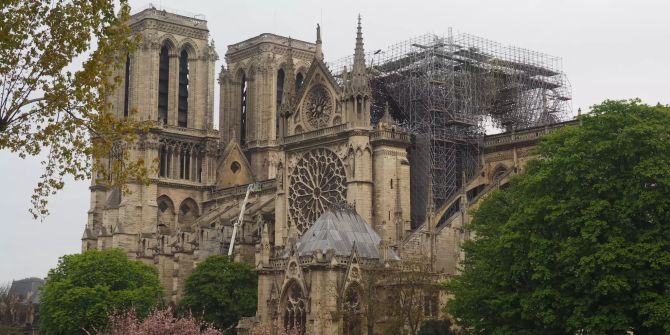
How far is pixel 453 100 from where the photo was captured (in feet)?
200

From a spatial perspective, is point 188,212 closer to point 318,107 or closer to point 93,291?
point 93,291

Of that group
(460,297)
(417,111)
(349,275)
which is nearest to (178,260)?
(417,111)

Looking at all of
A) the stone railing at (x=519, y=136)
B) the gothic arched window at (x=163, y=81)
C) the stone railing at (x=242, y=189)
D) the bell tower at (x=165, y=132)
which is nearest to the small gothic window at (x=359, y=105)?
the stone railing at (x=519, y=136)

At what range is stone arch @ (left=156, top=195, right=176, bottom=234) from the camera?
8062cm

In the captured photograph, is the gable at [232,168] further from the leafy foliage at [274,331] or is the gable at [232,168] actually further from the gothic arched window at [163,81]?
the leafy foliage at [274,331]

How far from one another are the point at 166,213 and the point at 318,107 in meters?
22.9

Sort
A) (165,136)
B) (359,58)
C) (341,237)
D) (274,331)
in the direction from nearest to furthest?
1. (274,331)
2. (341,237)
3. (359,58)
4. (165,136)

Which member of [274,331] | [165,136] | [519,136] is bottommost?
[274,331]

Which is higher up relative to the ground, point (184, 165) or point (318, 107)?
point (318, 107)

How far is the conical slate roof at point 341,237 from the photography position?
163 feet

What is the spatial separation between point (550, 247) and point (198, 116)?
176 feet

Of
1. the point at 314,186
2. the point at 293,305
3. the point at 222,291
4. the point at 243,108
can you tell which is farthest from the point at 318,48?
the point at 243,108

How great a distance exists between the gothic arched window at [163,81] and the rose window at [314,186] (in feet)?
78.3

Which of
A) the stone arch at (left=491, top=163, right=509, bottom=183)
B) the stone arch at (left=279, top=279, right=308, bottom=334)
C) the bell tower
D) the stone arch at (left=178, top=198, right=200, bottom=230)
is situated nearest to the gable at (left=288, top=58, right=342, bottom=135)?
the stone arch at (left=491, top=163, right=509, bottom=183)
